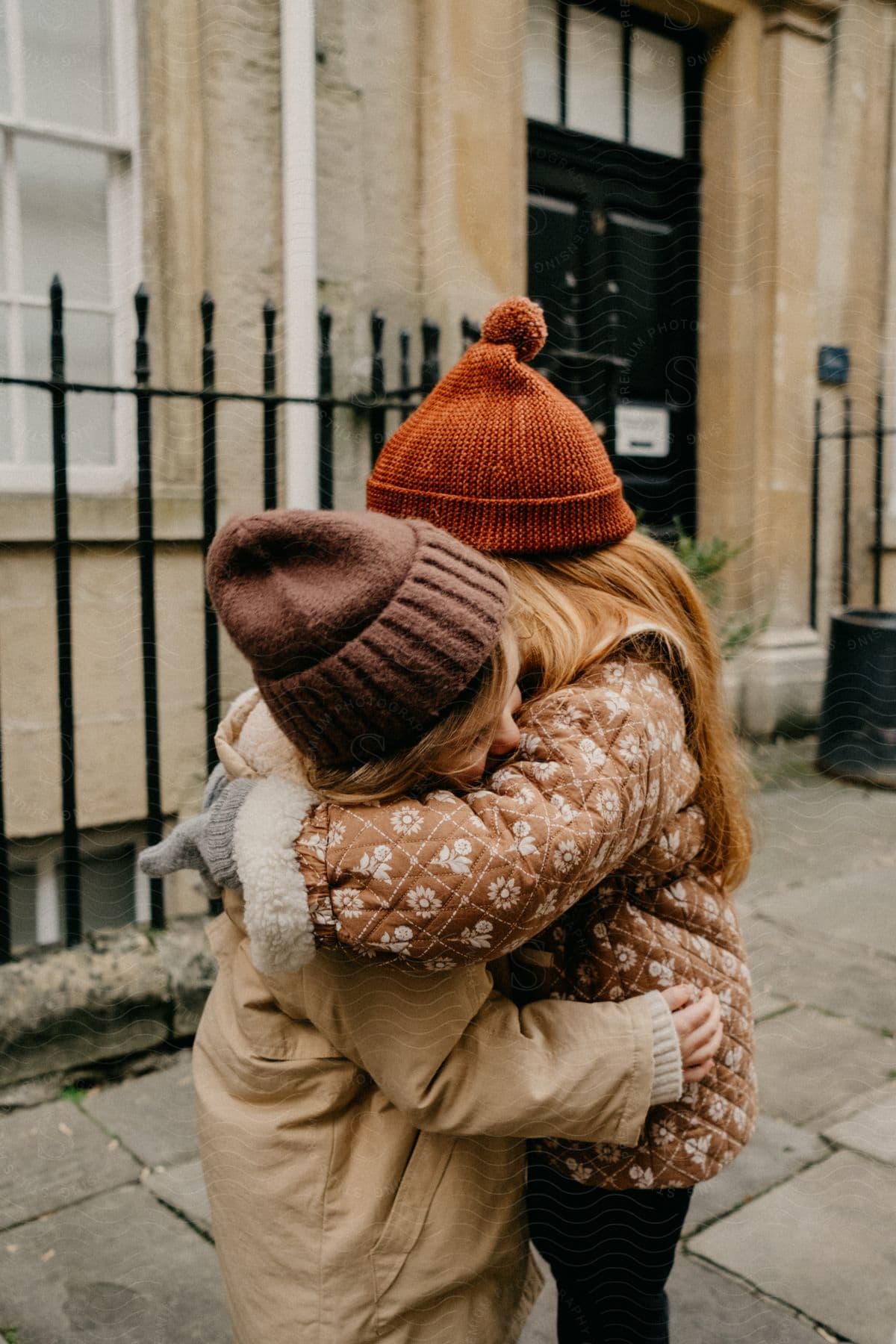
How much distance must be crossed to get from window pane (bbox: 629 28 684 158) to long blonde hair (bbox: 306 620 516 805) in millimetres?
5469

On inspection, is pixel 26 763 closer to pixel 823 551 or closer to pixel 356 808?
pixel 356 808

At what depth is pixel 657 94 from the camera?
5848 mm

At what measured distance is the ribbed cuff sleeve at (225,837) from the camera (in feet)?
3.77

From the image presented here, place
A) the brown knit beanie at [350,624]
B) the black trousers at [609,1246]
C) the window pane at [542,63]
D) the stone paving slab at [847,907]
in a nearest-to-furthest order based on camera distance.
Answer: the brown knit beanie at [350,624], the black trousers at [609,1246], the stone paving slab at [847,907], the window pane at [542,63]

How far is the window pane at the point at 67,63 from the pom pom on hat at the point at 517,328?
2.81 meters

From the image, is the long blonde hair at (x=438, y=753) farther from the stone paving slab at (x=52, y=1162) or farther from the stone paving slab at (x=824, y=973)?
the stone paving slab at (x=824, y=973)

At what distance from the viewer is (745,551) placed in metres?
6.03

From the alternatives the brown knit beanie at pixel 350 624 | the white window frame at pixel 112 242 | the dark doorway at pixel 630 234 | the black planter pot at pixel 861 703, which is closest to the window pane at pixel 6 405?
the white window frame at pixel 112 242

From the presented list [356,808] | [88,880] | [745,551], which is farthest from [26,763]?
[745,551]

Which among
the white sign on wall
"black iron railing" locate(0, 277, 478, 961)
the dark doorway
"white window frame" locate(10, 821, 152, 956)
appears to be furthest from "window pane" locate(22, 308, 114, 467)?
the white sign on wall

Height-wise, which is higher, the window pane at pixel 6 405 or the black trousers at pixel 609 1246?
the window pane at pixel 6 405

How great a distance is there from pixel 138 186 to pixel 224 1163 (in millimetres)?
3298

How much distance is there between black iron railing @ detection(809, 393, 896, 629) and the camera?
607 centimetres

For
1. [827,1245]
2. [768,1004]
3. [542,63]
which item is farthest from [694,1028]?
[542,63]
